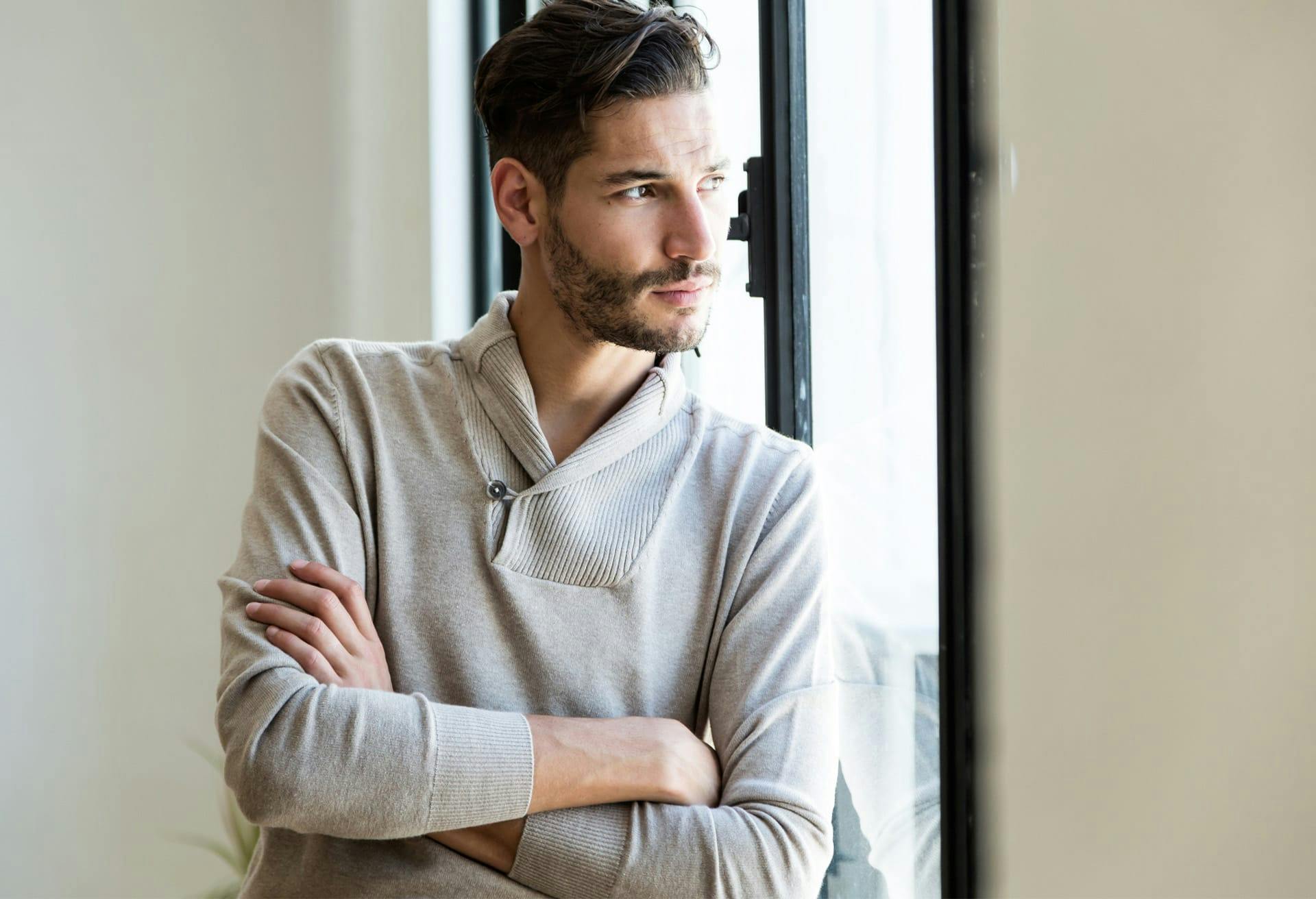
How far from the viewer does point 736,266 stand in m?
1.73

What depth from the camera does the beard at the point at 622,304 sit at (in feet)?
4.14

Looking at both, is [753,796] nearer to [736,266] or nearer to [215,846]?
[736,266]

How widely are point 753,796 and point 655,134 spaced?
693mm

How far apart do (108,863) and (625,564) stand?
1.93 meters

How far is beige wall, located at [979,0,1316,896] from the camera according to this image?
0.31m

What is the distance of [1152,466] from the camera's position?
32cm

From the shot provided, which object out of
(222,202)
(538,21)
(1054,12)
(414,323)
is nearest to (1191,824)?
(1054,12)

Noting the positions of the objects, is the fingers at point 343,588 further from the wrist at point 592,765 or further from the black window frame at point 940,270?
the black window frame at point 940,270

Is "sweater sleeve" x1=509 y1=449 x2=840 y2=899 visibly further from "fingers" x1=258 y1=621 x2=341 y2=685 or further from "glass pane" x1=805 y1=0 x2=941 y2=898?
"fingers" x1=258 y1=621 x2=341 y2=685

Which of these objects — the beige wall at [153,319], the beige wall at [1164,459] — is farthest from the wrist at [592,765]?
the beige wall at [153,319]

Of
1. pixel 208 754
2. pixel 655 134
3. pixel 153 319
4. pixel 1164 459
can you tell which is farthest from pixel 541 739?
pixel 153 319

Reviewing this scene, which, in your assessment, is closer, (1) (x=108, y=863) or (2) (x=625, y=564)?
(2) (x=625, y=564)

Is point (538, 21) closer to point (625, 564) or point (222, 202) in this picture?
point (625, 564)

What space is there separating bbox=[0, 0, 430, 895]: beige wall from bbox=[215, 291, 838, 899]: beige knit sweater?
1.35 m
